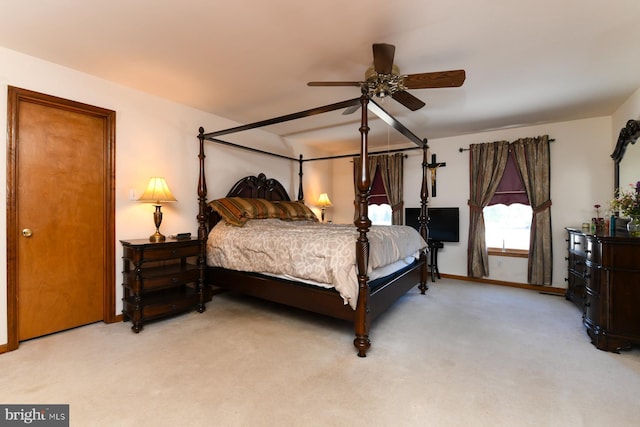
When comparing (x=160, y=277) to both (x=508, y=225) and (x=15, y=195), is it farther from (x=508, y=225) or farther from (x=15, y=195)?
(x=508, y=225)

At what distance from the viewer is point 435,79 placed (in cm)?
214

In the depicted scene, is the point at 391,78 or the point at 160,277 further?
the point at 160,277

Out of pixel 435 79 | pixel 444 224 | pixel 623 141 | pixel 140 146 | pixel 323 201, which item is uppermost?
pixel 435 79

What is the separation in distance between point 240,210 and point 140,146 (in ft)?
4.18

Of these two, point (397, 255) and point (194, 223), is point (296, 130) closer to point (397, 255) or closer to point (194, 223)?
point (194, 223)

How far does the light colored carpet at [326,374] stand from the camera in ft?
5.20

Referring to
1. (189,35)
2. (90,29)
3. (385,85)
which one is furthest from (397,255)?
(90,29)

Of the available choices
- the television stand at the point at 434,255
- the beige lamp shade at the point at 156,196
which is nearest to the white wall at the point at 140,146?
the beige lamp shade at the point at 156,196

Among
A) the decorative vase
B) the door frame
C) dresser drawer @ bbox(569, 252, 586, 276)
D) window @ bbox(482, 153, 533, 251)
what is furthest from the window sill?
the door frame

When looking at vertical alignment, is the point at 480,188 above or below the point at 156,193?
above

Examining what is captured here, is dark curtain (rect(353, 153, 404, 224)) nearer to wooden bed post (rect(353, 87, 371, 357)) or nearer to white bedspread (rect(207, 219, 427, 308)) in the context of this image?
white bedspread (rect(207, 219, 427, 308))

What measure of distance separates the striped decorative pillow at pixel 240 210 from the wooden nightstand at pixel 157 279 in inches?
19.7

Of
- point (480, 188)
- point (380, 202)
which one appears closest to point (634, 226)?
point (480, 188)

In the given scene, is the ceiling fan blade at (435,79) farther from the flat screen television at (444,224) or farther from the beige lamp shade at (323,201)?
the beige lamp shade at (323,201)
